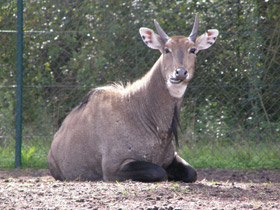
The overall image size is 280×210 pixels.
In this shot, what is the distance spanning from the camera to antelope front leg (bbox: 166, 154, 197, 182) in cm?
638

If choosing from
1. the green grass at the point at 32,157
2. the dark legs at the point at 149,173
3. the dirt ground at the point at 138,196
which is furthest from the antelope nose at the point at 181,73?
the green grass at the point at 32,157

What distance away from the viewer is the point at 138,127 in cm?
649

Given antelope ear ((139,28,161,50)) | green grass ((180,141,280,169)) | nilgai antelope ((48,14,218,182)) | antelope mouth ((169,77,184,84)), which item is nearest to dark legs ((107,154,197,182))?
nilgai antelope ((48,14,218,182))

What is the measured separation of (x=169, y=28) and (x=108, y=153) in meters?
3.13

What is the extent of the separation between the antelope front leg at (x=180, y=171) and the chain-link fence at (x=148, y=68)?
1.87m

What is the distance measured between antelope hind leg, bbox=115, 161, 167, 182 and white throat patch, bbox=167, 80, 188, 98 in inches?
36.5

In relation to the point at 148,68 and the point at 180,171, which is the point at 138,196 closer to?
the point at 180,171

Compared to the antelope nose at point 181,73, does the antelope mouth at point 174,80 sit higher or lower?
lower

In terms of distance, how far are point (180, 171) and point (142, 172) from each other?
0.71 meters

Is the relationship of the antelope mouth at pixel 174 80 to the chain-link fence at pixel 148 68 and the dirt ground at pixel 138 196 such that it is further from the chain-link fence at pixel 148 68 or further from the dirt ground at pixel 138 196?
the chain-link fence at pixel 148 68

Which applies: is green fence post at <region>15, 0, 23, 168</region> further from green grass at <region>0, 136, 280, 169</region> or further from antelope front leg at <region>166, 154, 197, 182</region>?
antelope front leg at <region>166, 154, 197, 182</region>

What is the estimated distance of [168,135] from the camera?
21.3ft

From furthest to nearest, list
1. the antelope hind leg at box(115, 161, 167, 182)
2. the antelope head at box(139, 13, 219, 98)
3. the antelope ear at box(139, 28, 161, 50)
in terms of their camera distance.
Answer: the antelope ear at box(139, 28, 161, 50), the antelope head at box(139, 13, 219, 98), the antelope hind leg at box(115, 161, 167, 182)

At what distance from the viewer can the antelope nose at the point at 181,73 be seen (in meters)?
6.03
